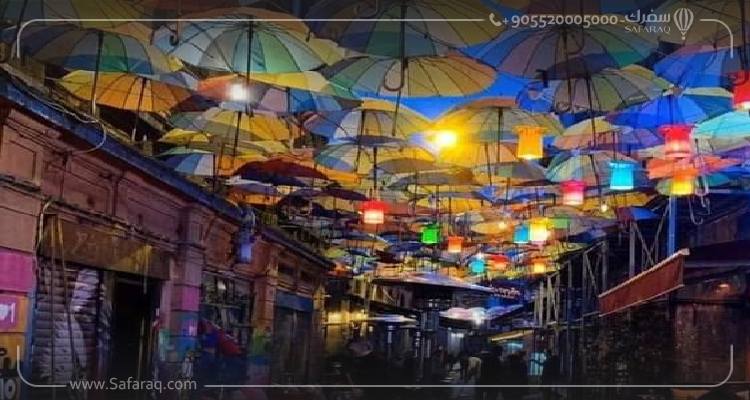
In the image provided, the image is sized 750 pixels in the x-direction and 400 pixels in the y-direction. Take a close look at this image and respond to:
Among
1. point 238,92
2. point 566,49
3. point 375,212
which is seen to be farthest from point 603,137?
point 238,92

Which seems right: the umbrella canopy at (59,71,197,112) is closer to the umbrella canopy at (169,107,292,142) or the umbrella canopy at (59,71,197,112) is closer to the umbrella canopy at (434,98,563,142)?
the umbrella canopy at (169,107,292,142)

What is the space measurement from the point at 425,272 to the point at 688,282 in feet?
4.35

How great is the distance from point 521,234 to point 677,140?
102 centimetres

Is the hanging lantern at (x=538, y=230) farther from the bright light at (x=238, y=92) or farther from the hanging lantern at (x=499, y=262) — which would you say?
the bright light at (x=238, y=92)

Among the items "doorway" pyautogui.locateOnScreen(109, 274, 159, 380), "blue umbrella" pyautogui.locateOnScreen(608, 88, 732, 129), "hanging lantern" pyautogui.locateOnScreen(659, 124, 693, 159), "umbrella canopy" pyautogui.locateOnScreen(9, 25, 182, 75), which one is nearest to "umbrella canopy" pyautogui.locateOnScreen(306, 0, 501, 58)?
"umbrella canopy" pyautogui.locateOnScreen(9, 25, 182, 75)

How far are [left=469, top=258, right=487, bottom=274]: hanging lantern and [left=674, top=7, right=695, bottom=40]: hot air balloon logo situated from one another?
1.64m

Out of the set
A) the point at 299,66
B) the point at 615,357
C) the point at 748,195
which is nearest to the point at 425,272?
the point at 615,357

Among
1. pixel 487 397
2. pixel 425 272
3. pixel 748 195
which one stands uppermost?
pixel 748 195

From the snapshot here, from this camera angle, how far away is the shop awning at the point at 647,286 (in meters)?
3.90

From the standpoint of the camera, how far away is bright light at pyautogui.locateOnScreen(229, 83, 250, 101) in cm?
381

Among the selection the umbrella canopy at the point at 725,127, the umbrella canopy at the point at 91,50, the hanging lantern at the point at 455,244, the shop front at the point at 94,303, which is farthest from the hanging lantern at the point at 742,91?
the shop front at the point at 94,303

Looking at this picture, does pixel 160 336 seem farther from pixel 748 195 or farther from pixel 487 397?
pixel 748 195

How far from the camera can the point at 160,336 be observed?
4348 millimetres

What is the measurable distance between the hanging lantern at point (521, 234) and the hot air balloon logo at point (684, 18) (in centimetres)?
163
